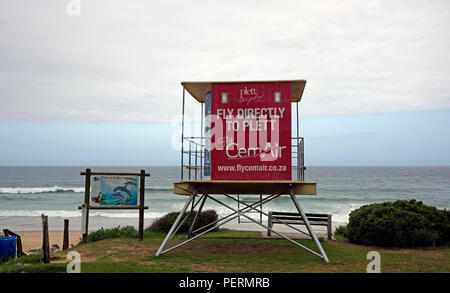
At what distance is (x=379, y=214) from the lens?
14.6 meters

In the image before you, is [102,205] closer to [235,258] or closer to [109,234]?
[109,234]

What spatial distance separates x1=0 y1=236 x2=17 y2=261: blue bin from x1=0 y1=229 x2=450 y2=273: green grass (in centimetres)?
119

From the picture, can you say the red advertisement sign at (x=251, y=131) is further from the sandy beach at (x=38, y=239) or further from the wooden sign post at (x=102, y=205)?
the sandy beach at (x=38, y=239)

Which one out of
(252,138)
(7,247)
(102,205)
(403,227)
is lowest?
(7,247)

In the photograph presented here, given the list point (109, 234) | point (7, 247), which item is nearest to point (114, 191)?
point (109, 234)

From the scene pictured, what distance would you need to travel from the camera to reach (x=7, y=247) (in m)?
12.2

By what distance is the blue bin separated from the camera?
1207 cm

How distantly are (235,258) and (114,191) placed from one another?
718 cm

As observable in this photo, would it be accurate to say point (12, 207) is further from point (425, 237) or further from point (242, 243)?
point (425, 237)

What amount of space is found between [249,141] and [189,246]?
498cm

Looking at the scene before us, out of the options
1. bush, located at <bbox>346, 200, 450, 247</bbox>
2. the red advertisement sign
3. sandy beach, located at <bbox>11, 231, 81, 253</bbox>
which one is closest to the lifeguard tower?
the red advertisement sign

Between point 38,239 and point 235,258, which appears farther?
point 38,239
